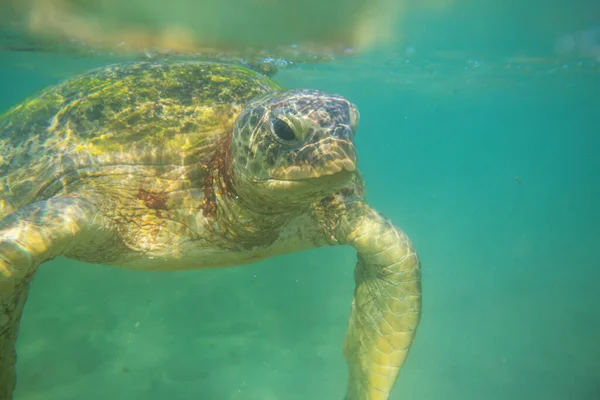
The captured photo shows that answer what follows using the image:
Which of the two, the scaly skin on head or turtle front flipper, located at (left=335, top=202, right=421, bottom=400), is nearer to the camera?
the scaly skin on head

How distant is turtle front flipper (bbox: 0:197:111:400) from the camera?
229cm

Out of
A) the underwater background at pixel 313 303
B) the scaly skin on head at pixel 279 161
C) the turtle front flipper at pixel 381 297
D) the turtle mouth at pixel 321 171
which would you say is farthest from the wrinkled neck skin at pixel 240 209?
the underwater background at pixel 313 303

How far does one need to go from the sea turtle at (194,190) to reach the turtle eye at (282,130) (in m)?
0.01

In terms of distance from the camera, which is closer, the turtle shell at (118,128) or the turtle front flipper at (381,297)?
the turtle shell at (118,128)

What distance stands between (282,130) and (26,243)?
5.77 feet

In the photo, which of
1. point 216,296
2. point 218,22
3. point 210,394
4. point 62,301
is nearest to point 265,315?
point 216,296

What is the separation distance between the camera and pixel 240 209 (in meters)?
2.98

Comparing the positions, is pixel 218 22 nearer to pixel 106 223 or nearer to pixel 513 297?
pixel 106 223

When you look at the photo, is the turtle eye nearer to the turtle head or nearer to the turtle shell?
the turtle head

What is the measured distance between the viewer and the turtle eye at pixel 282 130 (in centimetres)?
241

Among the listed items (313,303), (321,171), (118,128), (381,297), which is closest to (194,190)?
(118,128)

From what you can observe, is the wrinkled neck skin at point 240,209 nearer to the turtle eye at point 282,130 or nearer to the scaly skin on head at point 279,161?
the scaly skin on head at point 279,161

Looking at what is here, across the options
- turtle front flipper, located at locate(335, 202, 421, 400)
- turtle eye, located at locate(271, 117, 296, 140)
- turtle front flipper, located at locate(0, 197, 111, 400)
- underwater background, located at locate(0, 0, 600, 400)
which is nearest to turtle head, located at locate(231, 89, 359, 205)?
turtle eye, located at locate(271, 117, 296, 140)

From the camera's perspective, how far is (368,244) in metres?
3.35
